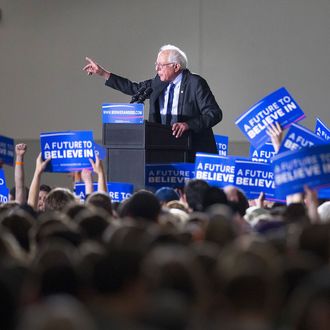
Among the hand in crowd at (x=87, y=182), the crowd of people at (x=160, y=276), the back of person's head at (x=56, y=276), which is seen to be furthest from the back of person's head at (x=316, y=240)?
the hand in crowd at (x=87, y=182)

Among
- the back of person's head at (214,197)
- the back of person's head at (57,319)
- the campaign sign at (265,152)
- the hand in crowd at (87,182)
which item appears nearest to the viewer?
the back of person's head at (57,319)

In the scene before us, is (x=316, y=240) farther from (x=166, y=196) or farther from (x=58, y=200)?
(x=166, y=196)

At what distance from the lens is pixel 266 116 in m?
8.00

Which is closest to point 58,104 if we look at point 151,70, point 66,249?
point 151,70

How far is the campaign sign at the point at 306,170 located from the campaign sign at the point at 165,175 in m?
2.04

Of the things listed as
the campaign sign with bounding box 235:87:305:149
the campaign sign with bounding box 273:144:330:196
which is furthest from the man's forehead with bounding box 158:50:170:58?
the campaign sign with bounding box 273:144:330:196

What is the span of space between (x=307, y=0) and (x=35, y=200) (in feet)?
24.3

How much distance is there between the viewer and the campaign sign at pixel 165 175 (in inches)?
309

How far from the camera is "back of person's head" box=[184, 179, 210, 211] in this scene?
5.74 m

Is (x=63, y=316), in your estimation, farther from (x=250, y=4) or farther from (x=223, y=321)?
(x=250, y=4)

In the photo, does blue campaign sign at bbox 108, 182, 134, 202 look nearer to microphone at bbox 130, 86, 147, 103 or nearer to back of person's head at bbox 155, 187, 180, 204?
back of person's head at bbox 155, 187, 180, 204

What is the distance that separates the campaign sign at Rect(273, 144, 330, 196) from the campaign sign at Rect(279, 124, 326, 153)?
1.08 meters

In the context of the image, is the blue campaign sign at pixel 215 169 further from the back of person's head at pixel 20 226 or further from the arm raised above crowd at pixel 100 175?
the back of person's head at pixel 20 226

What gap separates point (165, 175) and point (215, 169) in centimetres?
34
